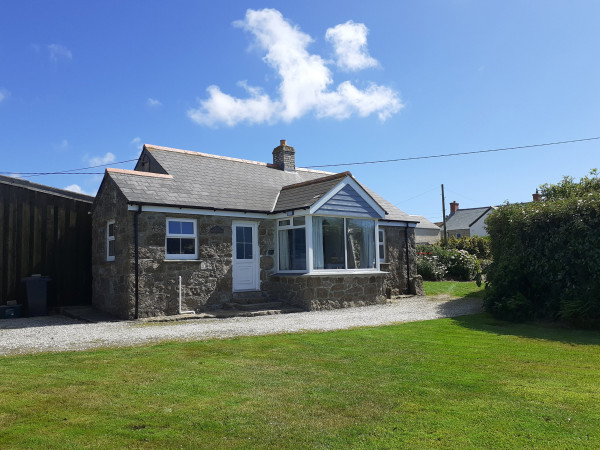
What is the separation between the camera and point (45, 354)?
26.2ft

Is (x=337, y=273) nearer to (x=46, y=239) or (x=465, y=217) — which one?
(x=46, y=239)

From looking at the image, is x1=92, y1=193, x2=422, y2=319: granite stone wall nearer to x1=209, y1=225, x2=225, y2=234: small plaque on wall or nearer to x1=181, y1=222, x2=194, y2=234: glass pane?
x1=209, y1=225, x2=225, y2=234: small plaque on wall

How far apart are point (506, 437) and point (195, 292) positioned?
35.8 feet

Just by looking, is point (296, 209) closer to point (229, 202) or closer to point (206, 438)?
point (229, 202)

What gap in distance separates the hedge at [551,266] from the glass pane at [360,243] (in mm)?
4303

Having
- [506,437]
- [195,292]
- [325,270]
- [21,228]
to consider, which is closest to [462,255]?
[325,270]

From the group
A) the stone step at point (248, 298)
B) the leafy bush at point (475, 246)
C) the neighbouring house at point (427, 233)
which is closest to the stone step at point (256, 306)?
the stone step at point (248, 298)

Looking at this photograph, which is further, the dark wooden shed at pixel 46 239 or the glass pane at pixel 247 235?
the glass pane at pixel 247 235

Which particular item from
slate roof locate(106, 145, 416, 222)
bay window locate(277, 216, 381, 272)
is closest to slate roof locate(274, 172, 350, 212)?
slate roof locate(106, 145, 416, 222)

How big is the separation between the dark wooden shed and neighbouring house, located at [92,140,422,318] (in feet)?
2.55

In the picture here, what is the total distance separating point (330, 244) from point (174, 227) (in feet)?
16.4

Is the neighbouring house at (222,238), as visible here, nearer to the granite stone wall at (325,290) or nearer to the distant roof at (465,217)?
the granite stone wall at (325,290)

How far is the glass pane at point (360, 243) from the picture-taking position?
16.1 m

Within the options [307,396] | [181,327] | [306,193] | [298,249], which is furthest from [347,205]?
[307,396]
